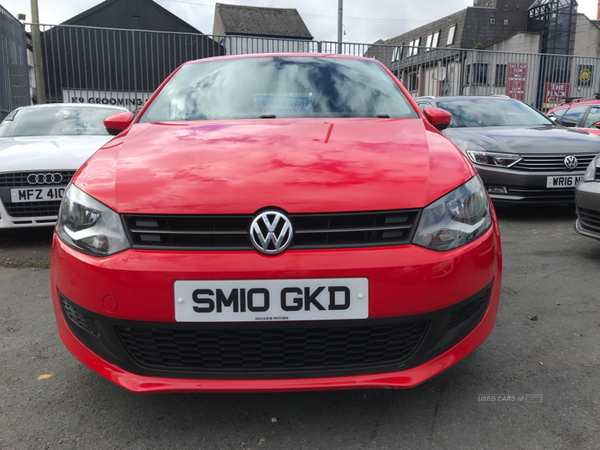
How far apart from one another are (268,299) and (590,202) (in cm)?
304

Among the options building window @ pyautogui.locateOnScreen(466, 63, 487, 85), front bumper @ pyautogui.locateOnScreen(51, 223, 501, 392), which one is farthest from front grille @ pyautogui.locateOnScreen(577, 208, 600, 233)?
building window @ pyautogui.locateOnScreen(466, 63, 487, 85)

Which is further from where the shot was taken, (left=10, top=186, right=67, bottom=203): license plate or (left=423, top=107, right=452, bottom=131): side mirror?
(left=10, top=186, right=67, bottom=203): license plate

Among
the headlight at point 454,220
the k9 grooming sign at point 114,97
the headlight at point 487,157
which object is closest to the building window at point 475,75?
the k9 grooming sign at point 114,97

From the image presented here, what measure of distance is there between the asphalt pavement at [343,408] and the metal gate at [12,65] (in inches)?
351

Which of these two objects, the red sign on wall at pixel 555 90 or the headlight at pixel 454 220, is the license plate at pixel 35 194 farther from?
the red sign on wall at pixel 555 90

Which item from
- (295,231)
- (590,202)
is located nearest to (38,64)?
(590,202)

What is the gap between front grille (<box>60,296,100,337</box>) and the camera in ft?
5.71

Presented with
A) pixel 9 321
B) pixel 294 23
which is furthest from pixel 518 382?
pixel 294 23

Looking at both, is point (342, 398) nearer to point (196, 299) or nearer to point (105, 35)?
→ point (196, 299)

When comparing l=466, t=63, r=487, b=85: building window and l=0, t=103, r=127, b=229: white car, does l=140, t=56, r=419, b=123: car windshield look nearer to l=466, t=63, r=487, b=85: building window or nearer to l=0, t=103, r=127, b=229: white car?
l=0, t=103, r=127, b=229: white car

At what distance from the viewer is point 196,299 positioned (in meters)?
1.59

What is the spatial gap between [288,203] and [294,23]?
39.6 meters

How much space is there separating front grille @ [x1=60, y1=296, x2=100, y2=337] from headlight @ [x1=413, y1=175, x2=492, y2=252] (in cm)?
108

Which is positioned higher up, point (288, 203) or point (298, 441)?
point (288, 203)
